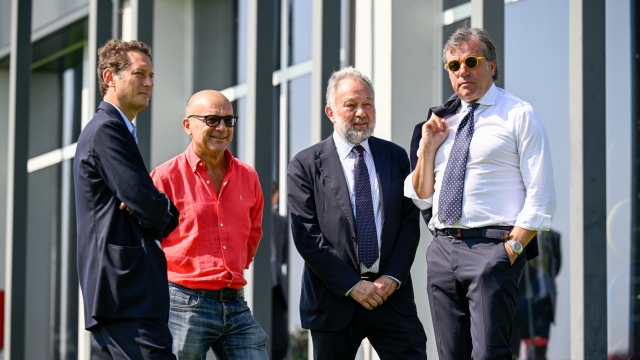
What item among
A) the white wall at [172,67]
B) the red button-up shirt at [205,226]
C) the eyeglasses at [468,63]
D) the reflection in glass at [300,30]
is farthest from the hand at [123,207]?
the white wall at [172,67]

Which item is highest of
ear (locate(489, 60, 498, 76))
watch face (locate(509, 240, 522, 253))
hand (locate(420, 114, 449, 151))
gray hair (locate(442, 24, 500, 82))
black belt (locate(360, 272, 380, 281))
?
gray hair (locate(442, 24, 500, 82))

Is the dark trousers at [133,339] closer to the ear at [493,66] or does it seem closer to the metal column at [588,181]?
the ear at [493,66]

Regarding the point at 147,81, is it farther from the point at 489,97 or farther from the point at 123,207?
the point at 489,97

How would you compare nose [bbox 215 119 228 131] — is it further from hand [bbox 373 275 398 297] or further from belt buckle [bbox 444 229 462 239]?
belt buckle [bbox 444 229 462 239]

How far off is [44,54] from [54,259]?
238 cm

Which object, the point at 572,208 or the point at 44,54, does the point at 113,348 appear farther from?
the point at 44,54

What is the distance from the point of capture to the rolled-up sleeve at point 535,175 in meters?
3.66

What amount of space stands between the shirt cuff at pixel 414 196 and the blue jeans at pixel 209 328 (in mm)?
904

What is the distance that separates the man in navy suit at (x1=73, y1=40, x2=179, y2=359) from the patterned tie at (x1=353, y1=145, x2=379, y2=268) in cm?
90

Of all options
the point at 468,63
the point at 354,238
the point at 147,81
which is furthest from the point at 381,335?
the point at 147,81

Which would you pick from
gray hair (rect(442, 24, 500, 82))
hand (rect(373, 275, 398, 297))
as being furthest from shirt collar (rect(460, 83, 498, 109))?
hand (rect(373, 275, 398, 297))

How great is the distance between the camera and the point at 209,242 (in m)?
4.23

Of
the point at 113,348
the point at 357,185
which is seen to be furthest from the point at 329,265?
the point at 113,348

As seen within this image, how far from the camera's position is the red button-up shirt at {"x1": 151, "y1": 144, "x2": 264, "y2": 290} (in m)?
4.19
